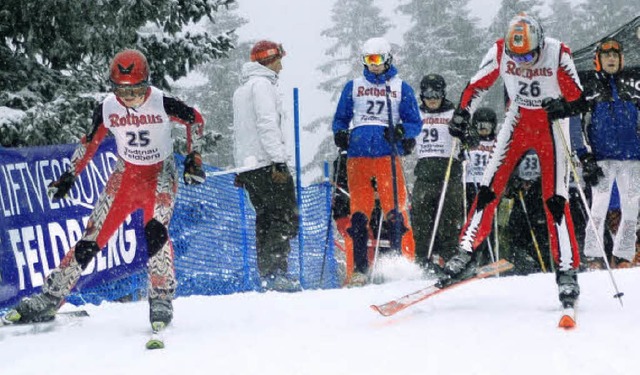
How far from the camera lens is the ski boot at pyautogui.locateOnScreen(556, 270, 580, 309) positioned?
15.8ft

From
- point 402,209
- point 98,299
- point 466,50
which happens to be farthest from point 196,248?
point 466,50

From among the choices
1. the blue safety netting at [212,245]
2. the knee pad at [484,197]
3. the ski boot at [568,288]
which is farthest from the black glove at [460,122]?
the blue safety netting at [212,245]

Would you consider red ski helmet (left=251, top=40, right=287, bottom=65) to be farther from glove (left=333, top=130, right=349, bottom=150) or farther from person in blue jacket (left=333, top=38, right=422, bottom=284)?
glove (left=333, top=130, right=349, bottom=150)

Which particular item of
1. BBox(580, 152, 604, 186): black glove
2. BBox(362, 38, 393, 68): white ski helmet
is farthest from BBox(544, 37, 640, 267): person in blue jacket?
BBox(362, 38, 393, 68): white ski helmet

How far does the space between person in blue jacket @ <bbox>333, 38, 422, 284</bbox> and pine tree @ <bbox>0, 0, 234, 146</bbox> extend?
2948mm

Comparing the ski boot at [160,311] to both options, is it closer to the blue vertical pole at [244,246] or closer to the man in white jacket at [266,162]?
the man in white jacket at [266,162]

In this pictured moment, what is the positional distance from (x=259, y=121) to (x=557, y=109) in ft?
9.30

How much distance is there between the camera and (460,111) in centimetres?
553

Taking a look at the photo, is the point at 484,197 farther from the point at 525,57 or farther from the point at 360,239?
the point at 360,239

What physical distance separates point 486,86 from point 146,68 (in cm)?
232

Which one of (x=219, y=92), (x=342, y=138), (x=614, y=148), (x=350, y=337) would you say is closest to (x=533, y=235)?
(x=614, y=148)

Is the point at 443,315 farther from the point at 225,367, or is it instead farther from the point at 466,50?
the point at 466,50

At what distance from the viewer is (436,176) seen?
8.83 metres

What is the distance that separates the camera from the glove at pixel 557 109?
5.03m
